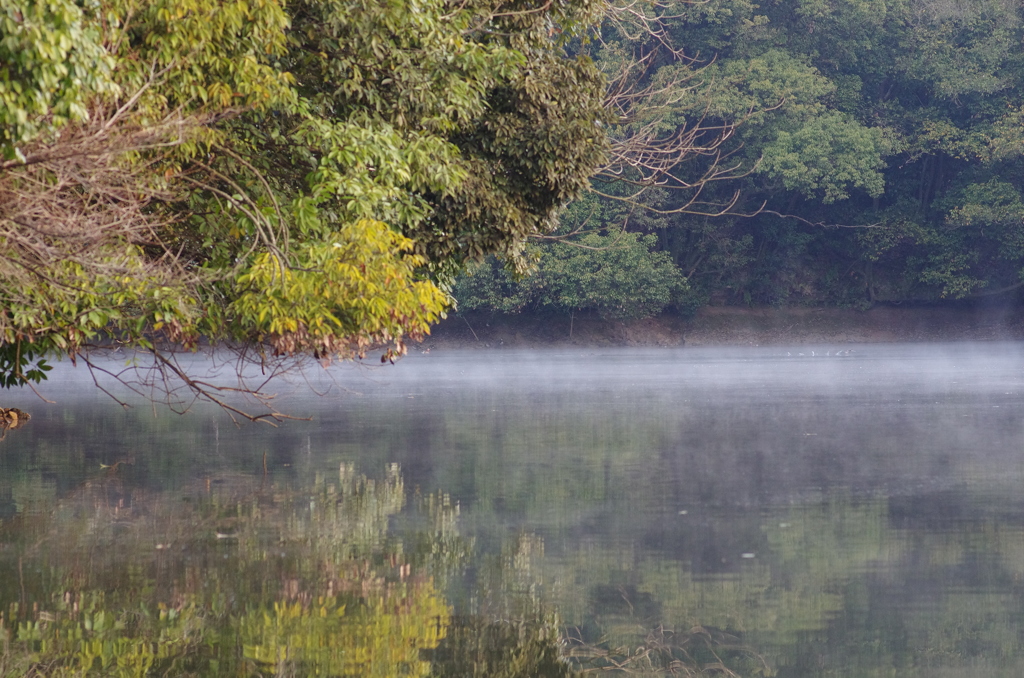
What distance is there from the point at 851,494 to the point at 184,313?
6476mm

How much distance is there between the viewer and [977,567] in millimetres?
8844

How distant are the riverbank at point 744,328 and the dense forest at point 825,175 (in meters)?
0.91

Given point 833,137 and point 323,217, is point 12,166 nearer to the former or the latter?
point 323,217

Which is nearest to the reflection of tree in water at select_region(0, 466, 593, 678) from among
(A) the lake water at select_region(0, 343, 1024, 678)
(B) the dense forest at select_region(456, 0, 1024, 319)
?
(A) the lake water at select_region(0, 343, 1024, 678)

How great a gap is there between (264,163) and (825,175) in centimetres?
4269

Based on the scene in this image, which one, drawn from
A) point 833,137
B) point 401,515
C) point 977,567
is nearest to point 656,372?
point 833,137

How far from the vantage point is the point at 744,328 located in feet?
184

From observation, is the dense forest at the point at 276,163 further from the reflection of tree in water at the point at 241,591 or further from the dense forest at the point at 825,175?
the dense forest at the point at 825,175

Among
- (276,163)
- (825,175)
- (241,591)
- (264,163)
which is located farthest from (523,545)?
(825,175)

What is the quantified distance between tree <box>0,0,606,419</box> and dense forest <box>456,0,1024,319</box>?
34894 millimetres

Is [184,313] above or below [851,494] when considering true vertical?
above

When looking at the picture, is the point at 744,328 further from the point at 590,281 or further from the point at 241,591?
the point at 241,591

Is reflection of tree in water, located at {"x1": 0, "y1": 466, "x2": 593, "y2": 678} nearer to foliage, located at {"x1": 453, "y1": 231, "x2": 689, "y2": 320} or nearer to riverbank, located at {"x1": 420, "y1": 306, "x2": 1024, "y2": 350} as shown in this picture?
foliage, located at {"x1": 453, "y1": 231, "x2": 689, "y2": 320}

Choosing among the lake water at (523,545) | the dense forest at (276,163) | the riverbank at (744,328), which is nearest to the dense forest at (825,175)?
the riverbank at (744,328)
